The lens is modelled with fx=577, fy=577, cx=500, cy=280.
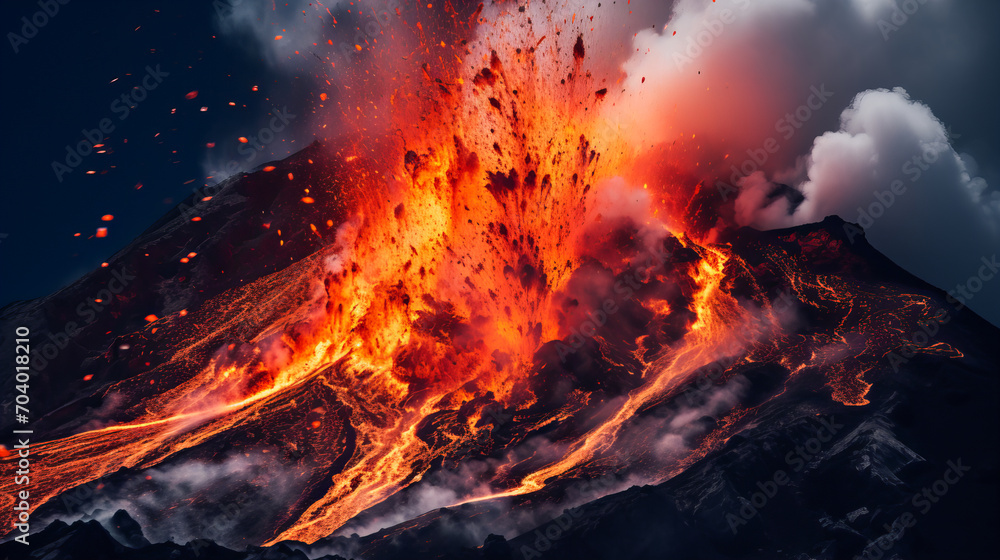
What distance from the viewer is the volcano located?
14.6 meters

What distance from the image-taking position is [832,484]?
1561 cm

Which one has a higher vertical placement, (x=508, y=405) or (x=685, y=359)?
(x=508, y=405)

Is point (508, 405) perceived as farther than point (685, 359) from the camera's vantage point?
No

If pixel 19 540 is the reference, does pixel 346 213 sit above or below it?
above

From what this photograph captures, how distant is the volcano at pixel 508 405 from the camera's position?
14562 millimetres

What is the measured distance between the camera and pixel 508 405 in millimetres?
25516

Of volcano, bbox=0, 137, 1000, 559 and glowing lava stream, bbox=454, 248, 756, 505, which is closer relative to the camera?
volcano, bbox=0, 137, 1000, 559

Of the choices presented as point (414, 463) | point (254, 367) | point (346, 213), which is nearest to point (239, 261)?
point (346, 213)

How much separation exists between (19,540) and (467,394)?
57.1 ft

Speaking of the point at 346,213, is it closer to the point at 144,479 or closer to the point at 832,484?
the point at 144,479

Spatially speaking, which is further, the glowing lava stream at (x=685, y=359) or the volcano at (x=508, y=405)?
the glowing lava stream at (x=685, y=359)

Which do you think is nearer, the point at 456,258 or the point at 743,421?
the point at 743,421

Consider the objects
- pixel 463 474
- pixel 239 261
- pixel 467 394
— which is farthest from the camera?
pixel 239 261

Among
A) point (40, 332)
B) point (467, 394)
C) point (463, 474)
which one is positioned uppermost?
point (40, 332)
